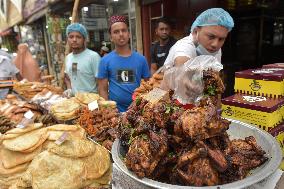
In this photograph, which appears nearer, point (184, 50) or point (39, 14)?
point (184, 50)

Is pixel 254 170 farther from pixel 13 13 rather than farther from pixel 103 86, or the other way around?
pixel 13 13

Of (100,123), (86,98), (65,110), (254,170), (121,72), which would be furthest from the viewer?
(121,72)

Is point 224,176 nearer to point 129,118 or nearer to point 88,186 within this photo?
point 129,118

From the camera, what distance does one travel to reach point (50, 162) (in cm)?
158

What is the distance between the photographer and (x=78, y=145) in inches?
66.9

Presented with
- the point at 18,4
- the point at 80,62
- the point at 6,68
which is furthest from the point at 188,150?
the point at 18,4

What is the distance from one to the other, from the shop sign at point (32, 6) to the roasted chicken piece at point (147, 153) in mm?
8731

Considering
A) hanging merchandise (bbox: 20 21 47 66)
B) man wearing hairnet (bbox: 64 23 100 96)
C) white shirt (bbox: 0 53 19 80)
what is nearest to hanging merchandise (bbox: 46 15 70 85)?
white shirt (bbox: 0 53 19 80)

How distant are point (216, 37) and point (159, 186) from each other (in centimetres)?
142

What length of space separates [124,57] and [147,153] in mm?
2627

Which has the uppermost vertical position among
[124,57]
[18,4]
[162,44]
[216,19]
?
[18,4]

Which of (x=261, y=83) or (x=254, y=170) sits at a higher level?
(x=261, y=83)

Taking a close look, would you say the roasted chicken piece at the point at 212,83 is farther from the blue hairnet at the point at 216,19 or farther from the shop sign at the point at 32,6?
the shop sign at the point at 32,6

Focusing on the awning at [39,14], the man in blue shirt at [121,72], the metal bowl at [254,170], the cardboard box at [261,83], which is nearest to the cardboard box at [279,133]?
the cardboard box at [261,83]
